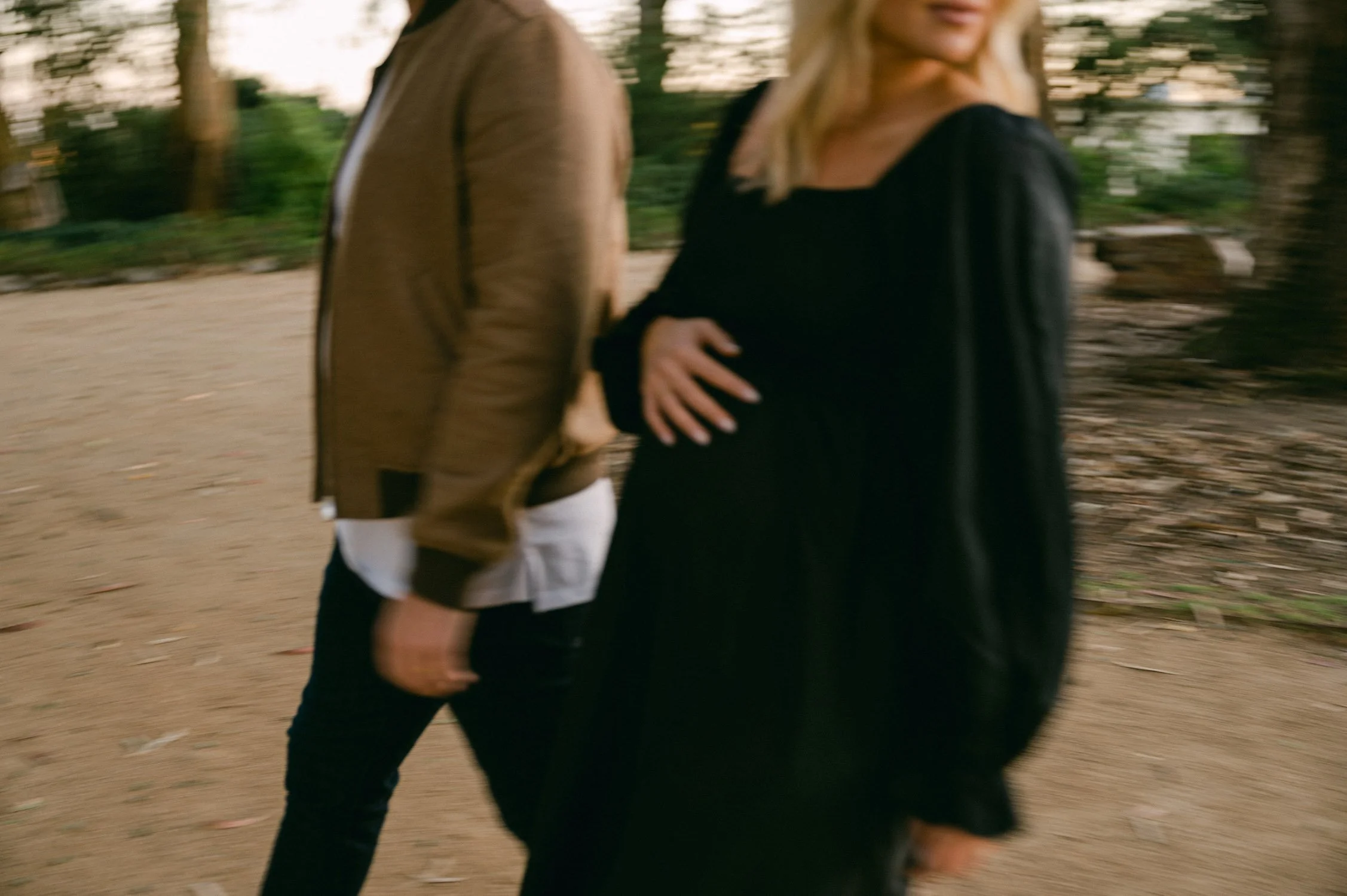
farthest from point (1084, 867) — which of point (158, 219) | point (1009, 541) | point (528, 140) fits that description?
point (158, 219)

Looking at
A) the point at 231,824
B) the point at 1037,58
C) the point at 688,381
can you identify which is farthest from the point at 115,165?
the point at 688,381

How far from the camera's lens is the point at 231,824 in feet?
10.7

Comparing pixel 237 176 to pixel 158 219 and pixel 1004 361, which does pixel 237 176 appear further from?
pixel 1004 361

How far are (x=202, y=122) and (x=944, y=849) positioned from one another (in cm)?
1579

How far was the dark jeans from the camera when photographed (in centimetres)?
184

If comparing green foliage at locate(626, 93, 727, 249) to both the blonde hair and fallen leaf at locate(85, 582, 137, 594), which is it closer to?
fallen leaf at locate(85, 582, 137, 594)

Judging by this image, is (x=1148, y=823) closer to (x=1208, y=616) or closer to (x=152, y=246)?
(x=1208, y=616)

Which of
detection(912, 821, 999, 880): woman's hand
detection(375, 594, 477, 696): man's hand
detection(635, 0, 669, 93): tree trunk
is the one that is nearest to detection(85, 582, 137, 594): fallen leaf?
detection(375, 594, 477, 696): man's hand

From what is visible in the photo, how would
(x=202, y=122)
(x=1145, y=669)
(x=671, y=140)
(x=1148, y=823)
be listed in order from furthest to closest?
(x=671, y=140) → (x=202, y=122) → (x=1145, y=669) → (x=1148, y=823)

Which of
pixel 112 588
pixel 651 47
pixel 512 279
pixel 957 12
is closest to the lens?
pixel 957 12

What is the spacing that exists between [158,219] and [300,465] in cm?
1018

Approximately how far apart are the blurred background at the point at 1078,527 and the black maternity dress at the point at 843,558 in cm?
16

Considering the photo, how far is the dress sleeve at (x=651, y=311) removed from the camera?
161 centimetres

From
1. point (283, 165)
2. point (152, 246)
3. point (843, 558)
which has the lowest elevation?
point (152, 246)
